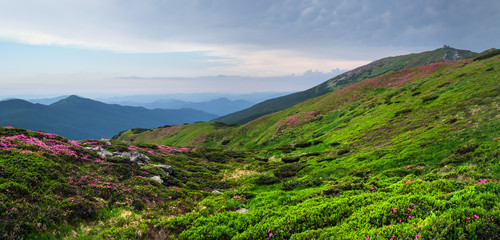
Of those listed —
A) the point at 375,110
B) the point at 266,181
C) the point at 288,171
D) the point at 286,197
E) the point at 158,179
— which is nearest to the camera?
the point at 286,197

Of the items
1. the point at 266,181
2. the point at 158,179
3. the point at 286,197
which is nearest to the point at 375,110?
the point at 266,181

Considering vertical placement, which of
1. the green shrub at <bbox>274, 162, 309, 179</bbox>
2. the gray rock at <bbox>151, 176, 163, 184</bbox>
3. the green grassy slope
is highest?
the green grassy slope

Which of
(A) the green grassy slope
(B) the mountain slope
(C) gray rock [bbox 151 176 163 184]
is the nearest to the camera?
(A) the green grassy slope

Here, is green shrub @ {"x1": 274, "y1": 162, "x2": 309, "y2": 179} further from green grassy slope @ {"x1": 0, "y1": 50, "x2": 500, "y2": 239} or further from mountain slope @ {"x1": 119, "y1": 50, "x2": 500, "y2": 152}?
mountain slope @ {"x1": 119, "y1": 50, "x2": 500, "y2": 152}

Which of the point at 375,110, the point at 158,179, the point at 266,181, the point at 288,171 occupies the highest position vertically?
→ the point at 375,110

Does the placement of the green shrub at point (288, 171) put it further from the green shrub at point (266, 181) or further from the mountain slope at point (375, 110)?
the mountain slope at point (375, 110)

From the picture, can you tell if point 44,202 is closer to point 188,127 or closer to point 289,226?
point 289,226

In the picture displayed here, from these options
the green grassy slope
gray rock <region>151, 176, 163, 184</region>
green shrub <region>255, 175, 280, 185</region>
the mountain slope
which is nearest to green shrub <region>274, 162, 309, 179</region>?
the green grassy slope

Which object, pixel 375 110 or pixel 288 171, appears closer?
pixel 288 171

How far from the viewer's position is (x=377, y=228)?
8.09m

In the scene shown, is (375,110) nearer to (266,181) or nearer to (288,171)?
(288,171)

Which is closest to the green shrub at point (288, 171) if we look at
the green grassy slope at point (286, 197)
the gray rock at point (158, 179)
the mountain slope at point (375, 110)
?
the green grassy slope at point (286, 197)

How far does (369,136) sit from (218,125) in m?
97.5

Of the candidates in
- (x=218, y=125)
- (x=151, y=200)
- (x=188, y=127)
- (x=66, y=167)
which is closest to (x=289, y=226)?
(x=151, y=200)
